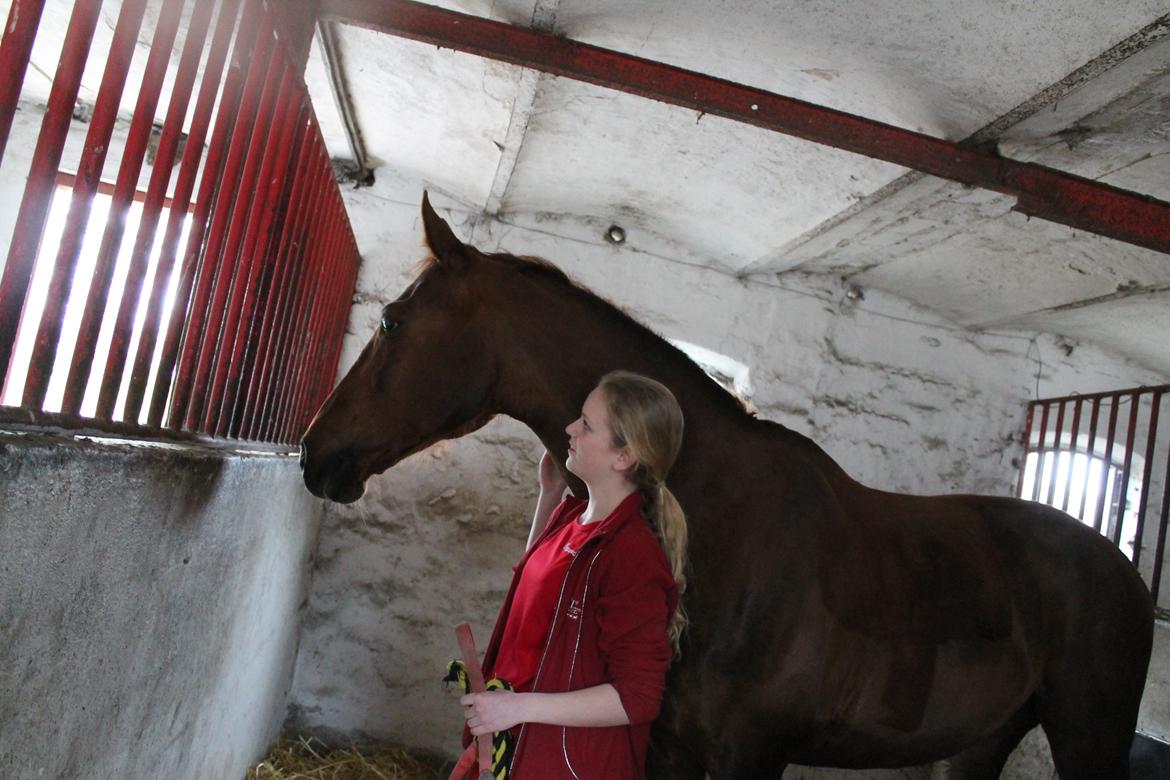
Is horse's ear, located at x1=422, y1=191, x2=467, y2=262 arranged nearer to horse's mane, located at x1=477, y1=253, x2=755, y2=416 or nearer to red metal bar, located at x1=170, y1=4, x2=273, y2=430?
horse's mane, located at x1=477, y1=253, x2=755, y2=416

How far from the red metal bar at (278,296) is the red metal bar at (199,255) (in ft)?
1.46

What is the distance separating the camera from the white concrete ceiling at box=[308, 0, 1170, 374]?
212 cm

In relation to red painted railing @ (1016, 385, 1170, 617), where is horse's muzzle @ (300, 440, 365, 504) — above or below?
below

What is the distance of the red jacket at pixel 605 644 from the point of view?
1.44 meters

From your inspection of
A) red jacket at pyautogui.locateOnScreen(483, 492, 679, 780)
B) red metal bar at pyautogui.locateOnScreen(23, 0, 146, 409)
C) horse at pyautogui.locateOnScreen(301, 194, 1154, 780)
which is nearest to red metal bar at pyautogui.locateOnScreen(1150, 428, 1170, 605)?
horse at pyautogui.locateOnScreen(301, 194, 1154, 780)

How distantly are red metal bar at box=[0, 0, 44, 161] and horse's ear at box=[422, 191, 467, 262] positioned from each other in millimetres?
1106

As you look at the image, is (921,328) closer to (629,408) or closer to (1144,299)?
(1144,299)

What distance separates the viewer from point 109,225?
4.31 ft

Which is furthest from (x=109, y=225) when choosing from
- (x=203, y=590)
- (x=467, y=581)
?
(x=467, y=581)

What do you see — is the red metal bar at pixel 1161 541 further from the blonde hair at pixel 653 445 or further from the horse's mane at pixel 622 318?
the blonde hair at pixel 653 445

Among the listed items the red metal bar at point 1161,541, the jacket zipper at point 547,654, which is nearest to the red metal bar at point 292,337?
the jacket zipper at point 547,654

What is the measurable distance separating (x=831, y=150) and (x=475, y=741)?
7.86ft

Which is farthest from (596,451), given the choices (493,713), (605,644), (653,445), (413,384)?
(413,384)

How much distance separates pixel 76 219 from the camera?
3.91ft
